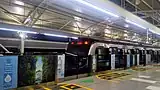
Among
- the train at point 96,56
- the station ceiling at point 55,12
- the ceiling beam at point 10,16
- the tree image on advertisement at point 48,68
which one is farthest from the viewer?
the train at point 96,56

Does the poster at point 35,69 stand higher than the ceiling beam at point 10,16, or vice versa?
the ceiling beam at point 10,16

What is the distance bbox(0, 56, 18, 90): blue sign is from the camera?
5887mm

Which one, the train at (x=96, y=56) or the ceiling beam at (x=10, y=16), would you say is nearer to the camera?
the ceiling beam at (x=10, y=16)

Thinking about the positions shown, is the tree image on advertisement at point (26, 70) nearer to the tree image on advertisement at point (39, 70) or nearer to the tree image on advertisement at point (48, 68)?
the tree image on advertisement at point (39, 70)

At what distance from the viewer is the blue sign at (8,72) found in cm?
589

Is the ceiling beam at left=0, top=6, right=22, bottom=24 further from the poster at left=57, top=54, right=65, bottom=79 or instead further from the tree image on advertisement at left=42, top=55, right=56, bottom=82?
the poster at left=57, top=54, right=65, bottom=79

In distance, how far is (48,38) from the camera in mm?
10984

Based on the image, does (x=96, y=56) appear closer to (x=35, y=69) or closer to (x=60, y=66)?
(x=60, y=66)

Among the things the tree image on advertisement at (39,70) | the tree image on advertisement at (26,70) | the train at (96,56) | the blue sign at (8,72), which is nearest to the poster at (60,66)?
the train at (96,56)

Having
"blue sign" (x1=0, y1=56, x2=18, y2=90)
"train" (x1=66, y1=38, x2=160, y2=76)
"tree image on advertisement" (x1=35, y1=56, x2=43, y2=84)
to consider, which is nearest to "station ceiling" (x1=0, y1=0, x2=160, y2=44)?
"train" (x1=66, y1=38, x2=160, y2=76)

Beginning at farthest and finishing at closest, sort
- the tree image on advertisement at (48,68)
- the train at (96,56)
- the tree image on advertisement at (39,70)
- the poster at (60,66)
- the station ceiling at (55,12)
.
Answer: the train at (96,56), the poster at (60,66), the tree image on advertisement at (48,68), the tree image on advertisement at (39,70), the station ceiling at (55,12)

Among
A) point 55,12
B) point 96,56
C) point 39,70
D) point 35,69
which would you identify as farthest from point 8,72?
point 96,56

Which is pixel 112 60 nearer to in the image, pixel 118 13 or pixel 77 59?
pixel 77 59

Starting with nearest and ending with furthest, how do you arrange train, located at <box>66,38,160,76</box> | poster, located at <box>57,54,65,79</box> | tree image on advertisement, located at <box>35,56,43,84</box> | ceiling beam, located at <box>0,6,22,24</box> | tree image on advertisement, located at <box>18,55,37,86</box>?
tree image on advertisement, located at <box>18,55,37,86</box> → ceiling beam, located at <box>0,6,22,24</box> → tree image on advertisement, located at <box>35,56,43,84</box> → poster, located at <box>57,54,65,79</box> → train, located at <box>66,38,160,76</box>
